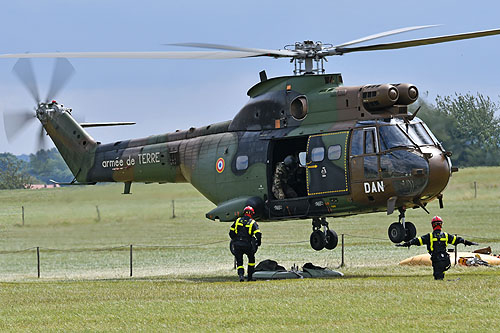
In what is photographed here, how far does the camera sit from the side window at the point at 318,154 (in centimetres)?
2350

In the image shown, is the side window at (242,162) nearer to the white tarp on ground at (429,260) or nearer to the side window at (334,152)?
the side window at (334,152)

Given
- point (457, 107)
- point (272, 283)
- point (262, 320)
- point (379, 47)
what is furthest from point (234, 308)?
point (457, 107)

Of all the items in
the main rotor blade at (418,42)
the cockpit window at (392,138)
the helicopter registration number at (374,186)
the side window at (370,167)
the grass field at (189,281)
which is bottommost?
the grass field at (189,281)

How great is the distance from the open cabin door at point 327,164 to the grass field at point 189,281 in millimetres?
2382

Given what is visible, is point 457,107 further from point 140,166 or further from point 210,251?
point 140,166

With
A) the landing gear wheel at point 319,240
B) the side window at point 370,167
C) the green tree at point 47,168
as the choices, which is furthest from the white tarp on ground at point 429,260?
the green tree at point 47,168

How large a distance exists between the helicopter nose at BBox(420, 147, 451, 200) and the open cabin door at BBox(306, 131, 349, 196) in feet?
6.57

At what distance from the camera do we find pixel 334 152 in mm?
23266

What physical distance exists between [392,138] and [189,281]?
262 inches

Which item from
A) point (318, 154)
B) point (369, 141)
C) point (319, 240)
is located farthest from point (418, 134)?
point (319, 240)

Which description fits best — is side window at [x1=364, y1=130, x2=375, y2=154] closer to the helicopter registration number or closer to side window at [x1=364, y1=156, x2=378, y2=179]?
side window at [x1=364, y1=156, x2=378, y2=179]

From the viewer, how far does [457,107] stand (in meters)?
46.2

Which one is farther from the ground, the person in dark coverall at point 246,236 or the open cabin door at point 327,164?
the open cabin door at point 327,164

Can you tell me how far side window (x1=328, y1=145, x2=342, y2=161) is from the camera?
2317 cm
